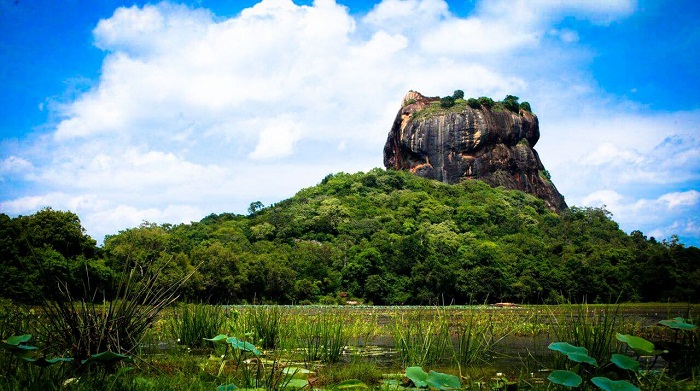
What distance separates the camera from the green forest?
114ft

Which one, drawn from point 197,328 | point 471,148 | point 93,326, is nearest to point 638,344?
point 93,326

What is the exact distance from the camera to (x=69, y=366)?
4.25m

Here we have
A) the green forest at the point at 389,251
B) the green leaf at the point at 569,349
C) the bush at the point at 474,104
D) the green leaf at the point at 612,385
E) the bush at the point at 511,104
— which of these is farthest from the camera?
the bush at the point at 511,104

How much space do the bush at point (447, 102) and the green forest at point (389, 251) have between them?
26038mm

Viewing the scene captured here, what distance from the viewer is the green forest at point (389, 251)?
1369 inches

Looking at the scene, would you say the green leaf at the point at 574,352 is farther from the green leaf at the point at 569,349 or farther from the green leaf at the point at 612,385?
the green leaf at the point at 612,385

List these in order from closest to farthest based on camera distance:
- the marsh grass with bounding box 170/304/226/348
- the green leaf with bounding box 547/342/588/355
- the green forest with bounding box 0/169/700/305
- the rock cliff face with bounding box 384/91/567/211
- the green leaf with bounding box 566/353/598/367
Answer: the green leaf with bounding box 566/353/598/367 → the green leaf with bounding box 547/342/588/355 → the marsh grass with bounding box 170/304/226/348 → the green forest with bounding box 0/169/700/305 → the rock cliff face with bounding box 384/91/567/211

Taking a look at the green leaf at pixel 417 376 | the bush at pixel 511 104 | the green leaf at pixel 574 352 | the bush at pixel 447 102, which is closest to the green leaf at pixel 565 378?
the green leaf at pixel 574 352

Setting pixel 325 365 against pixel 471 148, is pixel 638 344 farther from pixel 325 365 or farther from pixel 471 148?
pixel 471 148

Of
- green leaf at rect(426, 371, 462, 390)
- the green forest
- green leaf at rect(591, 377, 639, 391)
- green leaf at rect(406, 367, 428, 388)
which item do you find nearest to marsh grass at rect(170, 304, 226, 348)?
green leaf at rect(406, 367, 428, 388)

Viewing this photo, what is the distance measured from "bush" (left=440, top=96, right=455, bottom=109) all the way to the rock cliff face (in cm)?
182

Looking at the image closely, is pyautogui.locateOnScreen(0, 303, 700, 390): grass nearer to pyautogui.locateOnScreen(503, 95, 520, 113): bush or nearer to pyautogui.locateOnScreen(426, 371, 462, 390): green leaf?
pyautogui.locateOnScreen(426, 371, 462, 390): green leaf

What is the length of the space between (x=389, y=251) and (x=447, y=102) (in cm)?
6124

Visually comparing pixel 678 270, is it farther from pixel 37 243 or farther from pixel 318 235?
pixel 37 243
